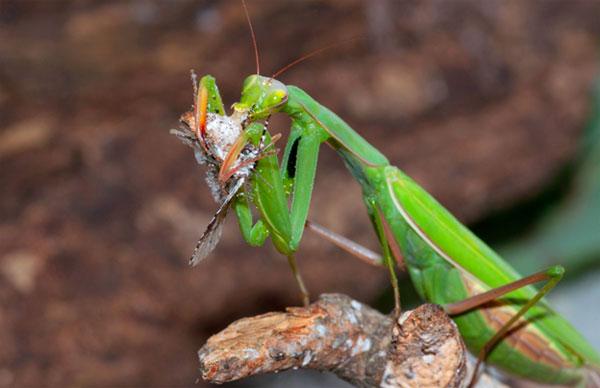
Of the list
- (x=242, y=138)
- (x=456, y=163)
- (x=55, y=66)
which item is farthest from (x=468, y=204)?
(x=242, y=138)

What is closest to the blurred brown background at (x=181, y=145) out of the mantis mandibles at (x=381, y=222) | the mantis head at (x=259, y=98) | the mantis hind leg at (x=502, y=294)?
the mantis mandibles at (x=381, y=222)

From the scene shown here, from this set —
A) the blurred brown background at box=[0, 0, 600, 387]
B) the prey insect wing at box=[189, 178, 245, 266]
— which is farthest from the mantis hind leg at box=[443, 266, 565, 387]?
the blurred brown background at box=[0, 0, 600, 387]

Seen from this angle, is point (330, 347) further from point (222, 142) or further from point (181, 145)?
point (181, 145)

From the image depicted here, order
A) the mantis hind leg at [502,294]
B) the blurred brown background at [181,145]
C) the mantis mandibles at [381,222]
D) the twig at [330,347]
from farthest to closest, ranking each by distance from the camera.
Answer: the blurred brown background at [181,145], the mantis hind leg at [502,294], the mantis mandibles at [381,222], the twig at [330,347]

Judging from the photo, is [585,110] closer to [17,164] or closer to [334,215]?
[334,215]

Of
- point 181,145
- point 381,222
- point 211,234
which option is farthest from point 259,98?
point 181,145

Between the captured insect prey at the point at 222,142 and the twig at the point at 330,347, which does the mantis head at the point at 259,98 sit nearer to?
the captured insect prey at the point at 222,142
